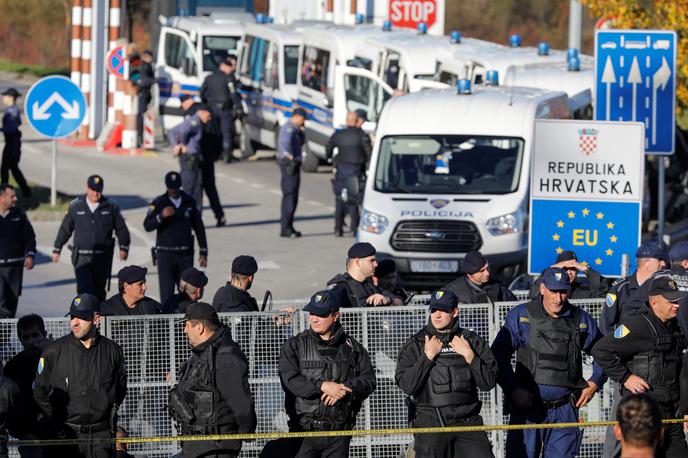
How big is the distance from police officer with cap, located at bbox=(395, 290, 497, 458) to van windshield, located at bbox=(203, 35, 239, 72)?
73.0 feet

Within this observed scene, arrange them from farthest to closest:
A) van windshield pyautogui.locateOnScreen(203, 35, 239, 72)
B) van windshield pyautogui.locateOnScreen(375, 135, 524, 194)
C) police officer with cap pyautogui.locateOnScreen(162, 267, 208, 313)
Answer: van windshield pyautogui.locateOnScreen(203, 35, 239, 72) → van windshield pyautogui.locateOnScreen(375, 135, 524, 194) → police officer with cap pyautogui.locateOnScreen(162, 267, 208, 313)

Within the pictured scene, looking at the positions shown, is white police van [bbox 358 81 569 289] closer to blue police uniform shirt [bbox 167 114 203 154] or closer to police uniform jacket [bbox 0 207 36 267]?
blue police uniform shirt [bbox 167 114 203 154]

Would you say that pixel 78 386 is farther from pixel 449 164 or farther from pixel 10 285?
pixel 449 164

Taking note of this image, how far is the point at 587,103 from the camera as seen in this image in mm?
22438

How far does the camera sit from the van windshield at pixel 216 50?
1252 inches

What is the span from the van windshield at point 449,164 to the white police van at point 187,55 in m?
12.9

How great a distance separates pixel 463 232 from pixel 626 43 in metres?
3.29

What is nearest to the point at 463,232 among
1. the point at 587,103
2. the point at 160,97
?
the point at 587,103

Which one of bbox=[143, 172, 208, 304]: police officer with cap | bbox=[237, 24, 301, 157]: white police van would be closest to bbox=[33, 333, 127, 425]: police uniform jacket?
bbox=[143, 172, 208, 304]: police officer with cap

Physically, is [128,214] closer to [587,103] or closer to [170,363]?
[587,103]

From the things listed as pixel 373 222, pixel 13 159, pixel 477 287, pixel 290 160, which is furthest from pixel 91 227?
pixel 13 159

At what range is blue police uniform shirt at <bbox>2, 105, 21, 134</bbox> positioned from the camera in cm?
2370

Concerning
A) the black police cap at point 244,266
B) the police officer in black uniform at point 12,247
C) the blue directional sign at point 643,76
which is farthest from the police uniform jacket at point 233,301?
A: the blue directional sign at point 643,76

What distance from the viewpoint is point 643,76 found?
15.1m
